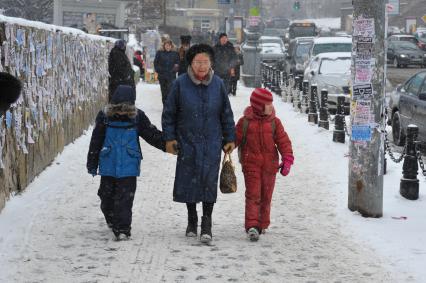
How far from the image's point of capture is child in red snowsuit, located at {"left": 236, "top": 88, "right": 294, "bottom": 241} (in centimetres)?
749

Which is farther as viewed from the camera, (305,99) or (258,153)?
(305,99)

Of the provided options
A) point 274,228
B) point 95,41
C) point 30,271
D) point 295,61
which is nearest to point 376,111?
point 274,228

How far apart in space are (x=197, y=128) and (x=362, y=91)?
1.94 m

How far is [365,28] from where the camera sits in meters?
8.25

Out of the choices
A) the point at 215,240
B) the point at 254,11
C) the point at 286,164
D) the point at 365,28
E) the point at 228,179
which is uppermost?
the point at 254,11

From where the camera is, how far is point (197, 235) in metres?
7.70

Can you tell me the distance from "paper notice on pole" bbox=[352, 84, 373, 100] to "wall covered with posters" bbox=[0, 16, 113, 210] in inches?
133

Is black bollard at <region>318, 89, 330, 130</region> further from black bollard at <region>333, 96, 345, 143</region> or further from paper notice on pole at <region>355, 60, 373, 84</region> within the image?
paper notice on pole at <region>355, 60, 373, 84</region>

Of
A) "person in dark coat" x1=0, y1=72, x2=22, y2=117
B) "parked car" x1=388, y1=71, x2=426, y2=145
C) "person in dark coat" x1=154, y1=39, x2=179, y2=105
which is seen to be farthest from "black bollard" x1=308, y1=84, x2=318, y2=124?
"person in dark coat" x1=0, y1=72, x2=22, y2=117

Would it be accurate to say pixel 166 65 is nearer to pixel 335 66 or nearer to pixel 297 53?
pixel 335 66

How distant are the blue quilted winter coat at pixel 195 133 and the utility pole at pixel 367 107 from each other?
5.47 ft

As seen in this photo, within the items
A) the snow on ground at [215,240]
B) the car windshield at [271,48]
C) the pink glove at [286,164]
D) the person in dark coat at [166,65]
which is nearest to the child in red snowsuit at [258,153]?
the pink glove at [286,164]

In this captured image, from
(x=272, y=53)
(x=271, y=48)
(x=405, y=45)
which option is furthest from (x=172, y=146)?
(x=271, y=48)

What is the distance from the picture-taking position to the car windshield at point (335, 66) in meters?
21.1
